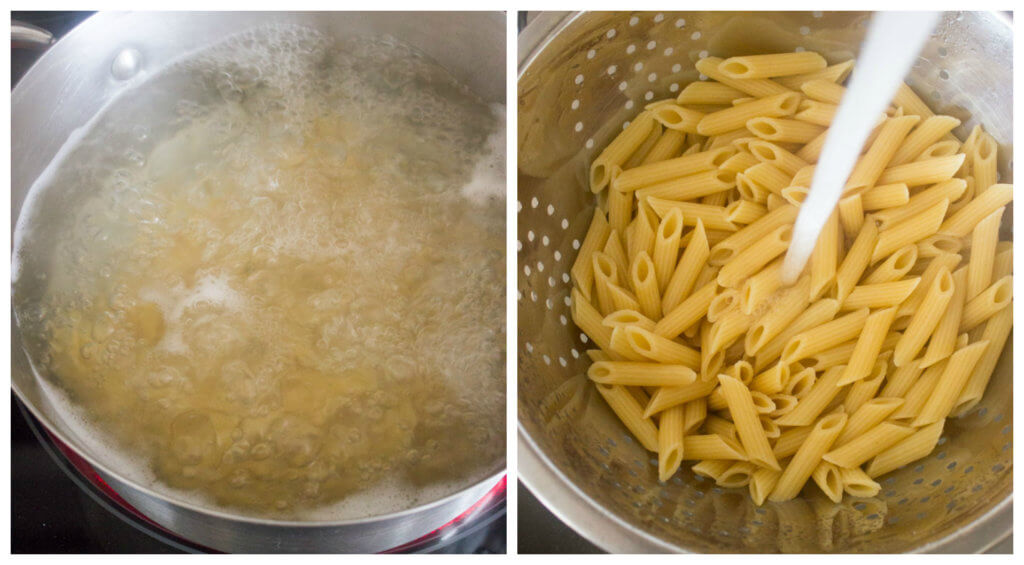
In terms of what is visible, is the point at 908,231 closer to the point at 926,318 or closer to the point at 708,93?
the point at 926,318

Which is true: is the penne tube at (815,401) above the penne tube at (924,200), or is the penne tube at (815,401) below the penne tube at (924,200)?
below

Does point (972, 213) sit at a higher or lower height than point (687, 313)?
higher

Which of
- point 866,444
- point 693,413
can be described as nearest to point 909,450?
point 866,444

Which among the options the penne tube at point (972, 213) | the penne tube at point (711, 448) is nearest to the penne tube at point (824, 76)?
the penne tube at point (972, 213)

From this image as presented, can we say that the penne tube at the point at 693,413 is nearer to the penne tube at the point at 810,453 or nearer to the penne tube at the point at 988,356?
the penne tube at the point at 810,453

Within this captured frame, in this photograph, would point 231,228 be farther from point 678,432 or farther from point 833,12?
point 833,12
